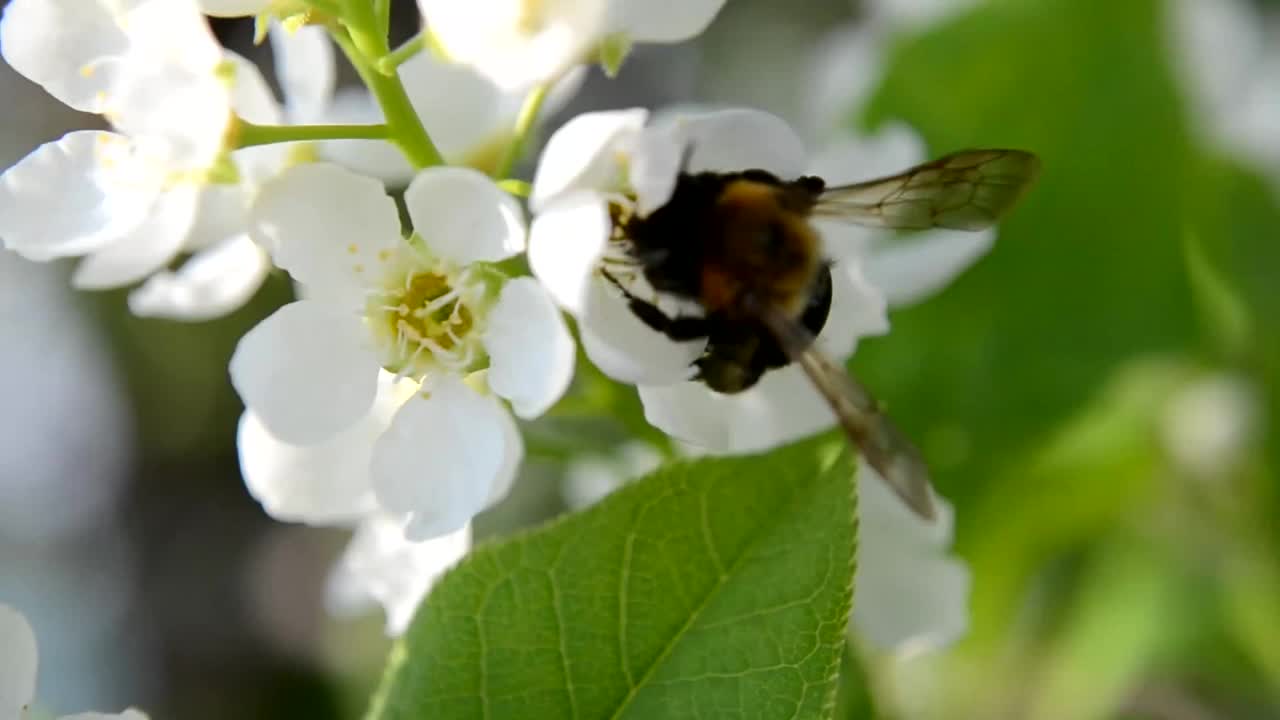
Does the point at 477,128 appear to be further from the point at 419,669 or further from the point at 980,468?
the point at 980,468

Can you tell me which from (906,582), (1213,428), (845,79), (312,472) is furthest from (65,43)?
(1213,428)

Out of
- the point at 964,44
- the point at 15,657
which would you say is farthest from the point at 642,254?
the point at 964,44

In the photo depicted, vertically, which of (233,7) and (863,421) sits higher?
(233,7)

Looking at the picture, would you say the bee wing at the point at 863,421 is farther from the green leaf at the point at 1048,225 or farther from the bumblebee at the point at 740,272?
the green leaf at the point at 1048,225

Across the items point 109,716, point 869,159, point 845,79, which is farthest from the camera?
point 845,79

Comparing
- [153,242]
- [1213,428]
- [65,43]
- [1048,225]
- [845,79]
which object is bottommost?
[1213,428]

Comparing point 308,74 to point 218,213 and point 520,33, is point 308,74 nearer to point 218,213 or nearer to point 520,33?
point 218,213
